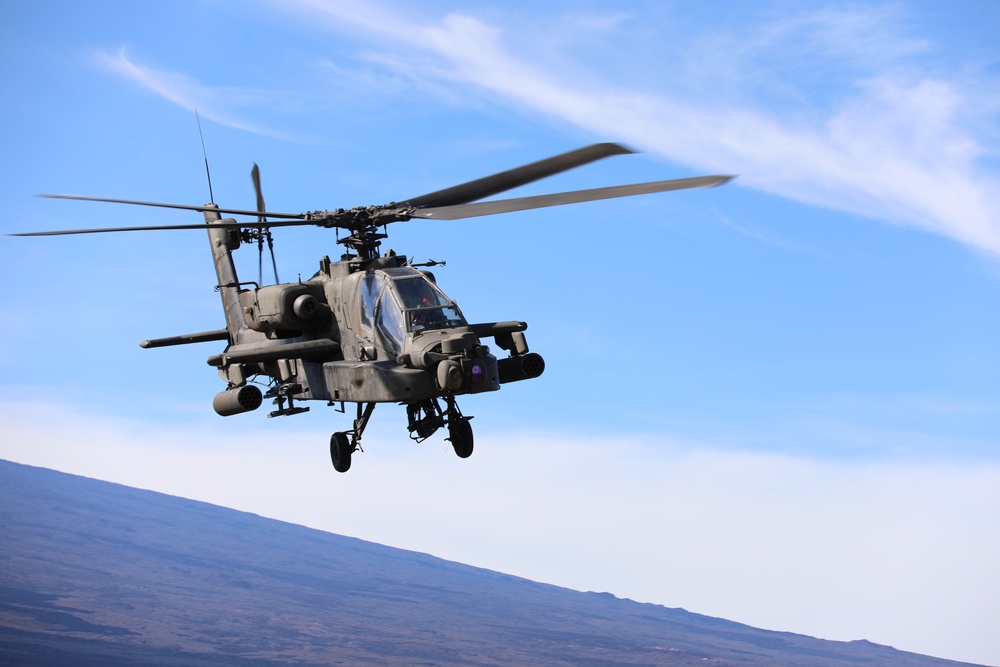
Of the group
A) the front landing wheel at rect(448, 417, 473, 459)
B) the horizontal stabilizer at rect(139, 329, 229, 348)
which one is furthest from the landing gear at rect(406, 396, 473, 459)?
the horizontal stabilizer at rect(139, 329, 229, 348)

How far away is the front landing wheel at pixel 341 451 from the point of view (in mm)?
24953

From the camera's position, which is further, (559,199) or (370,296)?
(370,296)

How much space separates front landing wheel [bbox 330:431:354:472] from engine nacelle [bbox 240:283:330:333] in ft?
8.97

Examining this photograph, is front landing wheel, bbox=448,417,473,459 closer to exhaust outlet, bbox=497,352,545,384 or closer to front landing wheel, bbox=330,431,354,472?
exhaust outlet, bbox=497,352,545,384

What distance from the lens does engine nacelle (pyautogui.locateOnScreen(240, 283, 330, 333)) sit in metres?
25.5

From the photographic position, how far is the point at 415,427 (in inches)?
950

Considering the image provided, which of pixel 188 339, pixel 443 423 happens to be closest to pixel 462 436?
pixel 443 423

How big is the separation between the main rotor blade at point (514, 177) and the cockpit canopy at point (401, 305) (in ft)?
5.47

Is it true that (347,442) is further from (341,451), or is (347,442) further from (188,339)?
(188,339)

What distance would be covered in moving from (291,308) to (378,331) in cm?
285

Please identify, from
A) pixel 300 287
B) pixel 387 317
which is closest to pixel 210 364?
pixel 300 287

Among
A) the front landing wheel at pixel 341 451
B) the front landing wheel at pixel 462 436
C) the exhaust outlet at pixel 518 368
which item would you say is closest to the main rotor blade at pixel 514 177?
the exhaust outlet at pixel 518 368

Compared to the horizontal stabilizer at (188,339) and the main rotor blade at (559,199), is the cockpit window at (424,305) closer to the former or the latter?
the main rotor blade at (559,199)

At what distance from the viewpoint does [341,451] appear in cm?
2492
